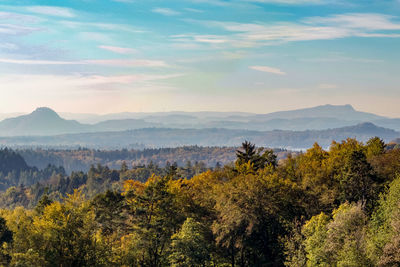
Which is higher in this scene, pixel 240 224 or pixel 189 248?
pixel 240 224

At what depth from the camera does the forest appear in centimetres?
4480

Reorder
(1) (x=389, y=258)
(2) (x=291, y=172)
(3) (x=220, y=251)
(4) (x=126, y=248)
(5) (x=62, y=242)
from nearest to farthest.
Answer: (1) (x=389, y=258) < (5) (x=62, y=242) < (4) (x=126, y=248) < (3) (x=220, y=251) < (2) (x=291, y=172)

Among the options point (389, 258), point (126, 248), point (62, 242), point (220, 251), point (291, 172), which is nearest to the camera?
point (389, 258)

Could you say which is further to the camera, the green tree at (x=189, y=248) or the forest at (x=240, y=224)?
the green tree at (x=189, y=248)

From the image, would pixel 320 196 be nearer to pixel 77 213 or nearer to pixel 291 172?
pixel 291 172

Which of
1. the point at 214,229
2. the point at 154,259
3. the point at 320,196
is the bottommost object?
the point at 154,259

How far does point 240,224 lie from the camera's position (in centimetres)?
5572

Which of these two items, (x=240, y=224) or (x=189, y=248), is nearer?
(x=189, y=248)

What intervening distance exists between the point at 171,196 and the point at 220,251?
32.5ft

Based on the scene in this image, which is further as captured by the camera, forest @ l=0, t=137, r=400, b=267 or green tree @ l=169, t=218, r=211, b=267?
green tree @ l=169, t=218, r=211, b=267

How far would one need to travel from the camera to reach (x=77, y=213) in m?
48.3

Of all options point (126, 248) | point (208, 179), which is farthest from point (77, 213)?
point (208, 179)

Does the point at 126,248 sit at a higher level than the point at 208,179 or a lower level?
lower

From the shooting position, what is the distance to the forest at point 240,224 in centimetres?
4480
